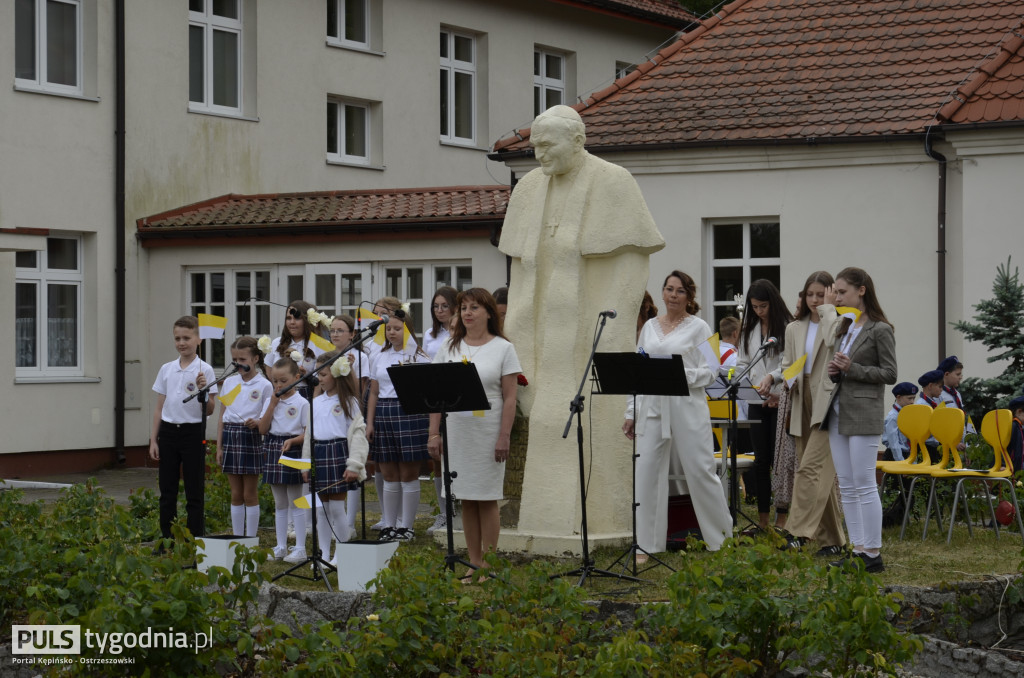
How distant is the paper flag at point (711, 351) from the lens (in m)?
9.53

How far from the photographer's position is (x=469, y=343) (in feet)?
30.4

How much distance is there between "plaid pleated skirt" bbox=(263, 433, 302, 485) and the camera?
10.0 meters

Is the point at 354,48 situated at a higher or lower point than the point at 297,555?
higher

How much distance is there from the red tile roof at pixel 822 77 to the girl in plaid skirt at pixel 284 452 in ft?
27.6

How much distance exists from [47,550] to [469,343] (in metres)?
2.88

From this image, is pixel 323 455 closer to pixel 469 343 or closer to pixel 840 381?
pixel 469 343

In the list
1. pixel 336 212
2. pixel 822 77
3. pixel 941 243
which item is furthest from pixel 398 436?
pixel 822 77

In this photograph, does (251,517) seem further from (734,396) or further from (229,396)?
(734,396)

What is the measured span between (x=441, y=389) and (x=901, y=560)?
142 inches

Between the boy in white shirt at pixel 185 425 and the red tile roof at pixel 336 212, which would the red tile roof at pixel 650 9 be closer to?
the red tile roof at pixel 336 212

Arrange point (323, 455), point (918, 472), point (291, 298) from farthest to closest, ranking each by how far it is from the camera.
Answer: point (291, 298), point (918, 472), point (323, 455)

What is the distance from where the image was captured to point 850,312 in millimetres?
9227

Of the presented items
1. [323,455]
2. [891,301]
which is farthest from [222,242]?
[323,455]

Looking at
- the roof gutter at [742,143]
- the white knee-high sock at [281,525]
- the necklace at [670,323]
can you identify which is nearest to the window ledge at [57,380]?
the roof gutter at [742,143]
